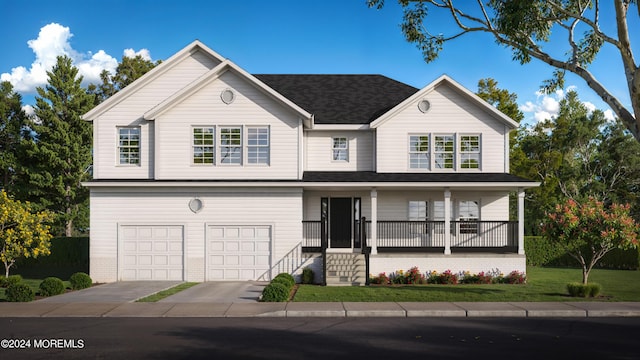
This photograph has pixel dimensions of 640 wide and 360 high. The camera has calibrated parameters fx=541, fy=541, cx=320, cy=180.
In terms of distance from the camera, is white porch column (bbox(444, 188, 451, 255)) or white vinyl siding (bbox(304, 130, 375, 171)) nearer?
white porch column (bbox(444, 188, 451, 255))

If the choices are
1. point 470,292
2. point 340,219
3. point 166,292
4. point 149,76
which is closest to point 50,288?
point 166,292

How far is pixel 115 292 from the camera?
1838cm

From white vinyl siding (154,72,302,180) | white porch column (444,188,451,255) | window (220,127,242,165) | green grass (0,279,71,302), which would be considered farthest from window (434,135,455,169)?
green grass (0,279,71,302)

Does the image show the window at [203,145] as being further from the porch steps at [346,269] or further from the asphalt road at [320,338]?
the asphalt road at [320,338]

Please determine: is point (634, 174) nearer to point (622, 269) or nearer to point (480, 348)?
point (622, 269)

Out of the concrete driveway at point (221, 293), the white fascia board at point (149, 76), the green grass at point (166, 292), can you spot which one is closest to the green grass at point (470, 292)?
the concrete driveway at point (221, 293)

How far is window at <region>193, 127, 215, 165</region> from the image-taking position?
2233 centimetres

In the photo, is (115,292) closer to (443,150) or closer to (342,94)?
(342,94)

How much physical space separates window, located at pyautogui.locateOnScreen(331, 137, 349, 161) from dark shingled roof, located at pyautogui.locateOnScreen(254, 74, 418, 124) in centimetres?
87

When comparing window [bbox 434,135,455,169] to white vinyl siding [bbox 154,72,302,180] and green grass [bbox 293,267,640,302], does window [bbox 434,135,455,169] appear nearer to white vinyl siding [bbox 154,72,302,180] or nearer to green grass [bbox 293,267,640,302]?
green grass [bbox 293,267,640,302]

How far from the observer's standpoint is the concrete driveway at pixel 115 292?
53.9ft

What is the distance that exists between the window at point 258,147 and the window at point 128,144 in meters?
4.72

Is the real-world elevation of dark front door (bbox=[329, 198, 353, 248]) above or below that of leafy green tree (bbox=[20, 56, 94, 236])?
below

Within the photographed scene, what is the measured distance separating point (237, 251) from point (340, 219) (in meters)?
5.32
